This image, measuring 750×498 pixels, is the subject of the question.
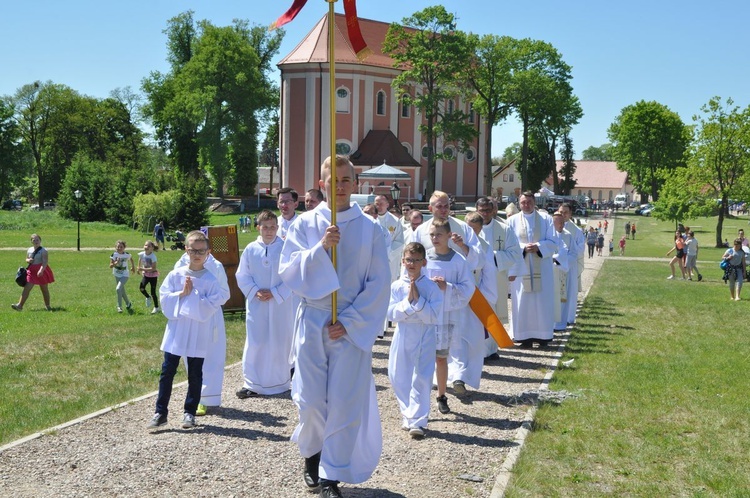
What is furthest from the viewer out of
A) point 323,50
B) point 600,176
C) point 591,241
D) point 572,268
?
point 600,176

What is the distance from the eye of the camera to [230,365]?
1114 centimetres

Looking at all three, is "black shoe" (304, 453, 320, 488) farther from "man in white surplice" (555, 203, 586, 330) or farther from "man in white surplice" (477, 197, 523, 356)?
"man in white surplice" (555, 203, 586, 330)

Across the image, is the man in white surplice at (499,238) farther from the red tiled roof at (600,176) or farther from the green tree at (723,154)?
the red tiled roof at (600,176)

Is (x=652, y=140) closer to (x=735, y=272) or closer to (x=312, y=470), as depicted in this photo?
(x=735, y=272)

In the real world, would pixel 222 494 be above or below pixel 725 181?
below

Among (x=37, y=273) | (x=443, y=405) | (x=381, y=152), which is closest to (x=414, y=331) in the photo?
(x=443, y=405)

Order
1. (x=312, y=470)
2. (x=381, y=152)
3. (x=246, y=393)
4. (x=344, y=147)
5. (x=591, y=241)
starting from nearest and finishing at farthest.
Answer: (x=312, y=470)
(x=246, y=393)
(x=591, y=241)
(x=381, y=152)
(x=344, y=147)

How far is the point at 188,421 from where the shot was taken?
25.5ft

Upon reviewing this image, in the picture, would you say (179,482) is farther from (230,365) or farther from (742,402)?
(742,402)

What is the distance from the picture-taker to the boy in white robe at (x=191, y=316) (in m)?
7.86

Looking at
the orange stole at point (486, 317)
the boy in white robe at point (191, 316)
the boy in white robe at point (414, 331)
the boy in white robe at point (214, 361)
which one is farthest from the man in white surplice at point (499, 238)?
the boy in white robe at point (191, 316)

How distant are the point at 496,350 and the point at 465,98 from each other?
59.9 metres

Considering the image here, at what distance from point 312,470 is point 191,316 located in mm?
2372


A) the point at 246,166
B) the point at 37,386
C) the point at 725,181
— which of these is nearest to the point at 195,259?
the point at 37,386
